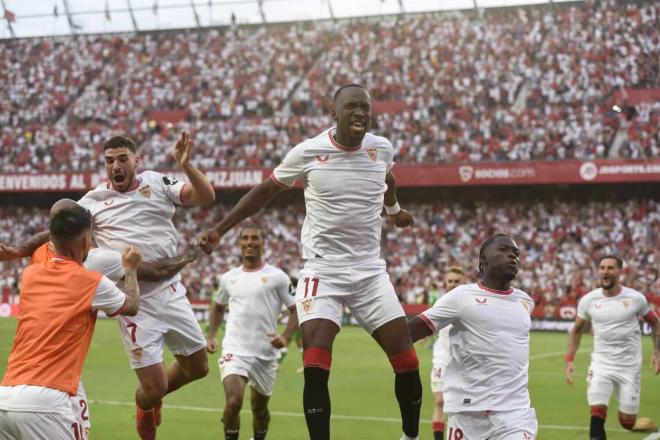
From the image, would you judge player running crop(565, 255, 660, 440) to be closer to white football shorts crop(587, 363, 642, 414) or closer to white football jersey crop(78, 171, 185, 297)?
white football shorts crop(587, 363, 642, 414)

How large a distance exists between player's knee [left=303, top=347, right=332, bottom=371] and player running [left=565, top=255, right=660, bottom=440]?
567 centimetres

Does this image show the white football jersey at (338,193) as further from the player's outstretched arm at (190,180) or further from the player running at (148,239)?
the player running at (148,239)

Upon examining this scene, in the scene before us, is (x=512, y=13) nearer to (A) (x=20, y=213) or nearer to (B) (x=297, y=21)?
(B) (x=297, y=21)

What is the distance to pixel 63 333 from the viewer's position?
232 inches

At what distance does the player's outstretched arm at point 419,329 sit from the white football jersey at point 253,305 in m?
4.46

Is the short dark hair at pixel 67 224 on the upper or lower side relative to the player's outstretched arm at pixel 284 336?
upper

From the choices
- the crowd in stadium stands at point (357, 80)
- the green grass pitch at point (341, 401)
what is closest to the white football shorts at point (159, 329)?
the green grass pitch at point (341, 401)

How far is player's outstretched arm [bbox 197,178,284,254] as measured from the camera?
7.74 metres

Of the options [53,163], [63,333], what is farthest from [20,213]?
[63,333]

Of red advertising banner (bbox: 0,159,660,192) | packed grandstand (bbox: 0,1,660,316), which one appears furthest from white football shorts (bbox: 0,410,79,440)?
red advertising banner (bbox: 0,159,660,192)

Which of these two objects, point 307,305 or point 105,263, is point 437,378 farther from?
point 105,263

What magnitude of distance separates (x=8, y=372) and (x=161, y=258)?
10.1ft

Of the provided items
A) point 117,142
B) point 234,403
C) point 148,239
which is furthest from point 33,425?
point 234,403

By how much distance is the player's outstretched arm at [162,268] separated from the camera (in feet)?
28.6
